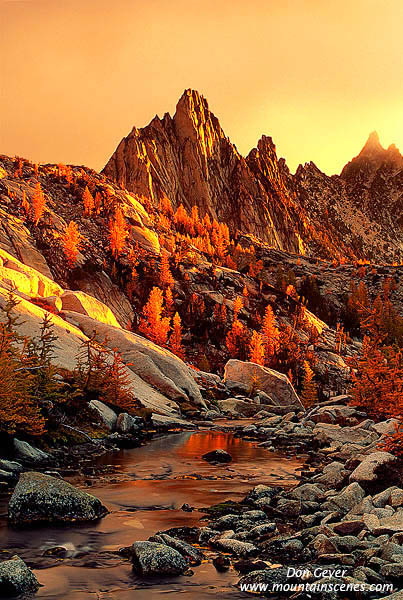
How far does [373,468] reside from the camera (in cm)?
1786

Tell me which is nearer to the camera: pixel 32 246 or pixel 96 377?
pixel 96 377

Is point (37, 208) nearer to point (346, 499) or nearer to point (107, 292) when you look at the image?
point (107, 292)

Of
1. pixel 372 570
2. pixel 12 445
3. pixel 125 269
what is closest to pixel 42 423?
pixel 12 445

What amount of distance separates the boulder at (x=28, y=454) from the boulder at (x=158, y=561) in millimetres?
12671

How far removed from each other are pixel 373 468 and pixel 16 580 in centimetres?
1172

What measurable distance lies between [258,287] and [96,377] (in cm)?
10392

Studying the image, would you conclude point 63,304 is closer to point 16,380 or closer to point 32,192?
point 16,380

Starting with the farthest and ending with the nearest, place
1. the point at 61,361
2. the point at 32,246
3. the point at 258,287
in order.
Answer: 1. the point at 258,287
2. the point at 32,246
3. the point at 61,361

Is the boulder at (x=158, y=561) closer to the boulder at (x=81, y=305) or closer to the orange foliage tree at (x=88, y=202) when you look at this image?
the boulder at (x=81, y=305)

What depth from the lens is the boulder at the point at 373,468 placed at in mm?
17531

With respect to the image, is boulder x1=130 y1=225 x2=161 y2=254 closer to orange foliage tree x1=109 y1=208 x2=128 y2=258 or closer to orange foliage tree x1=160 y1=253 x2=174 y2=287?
orange foliage tree x1=109 y1=208 x2=128 y2=258

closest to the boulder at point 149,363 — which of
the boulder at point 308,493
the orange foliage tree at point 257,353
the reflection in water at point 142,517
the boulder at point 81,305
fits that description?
the boulder at point 81,305

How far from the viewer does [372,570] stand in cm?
1108

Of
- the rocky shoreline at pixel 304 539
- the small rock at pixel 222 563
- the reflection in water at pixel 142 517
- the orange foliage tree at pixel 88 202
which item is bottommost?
the reflection in water at pixel 142 517
